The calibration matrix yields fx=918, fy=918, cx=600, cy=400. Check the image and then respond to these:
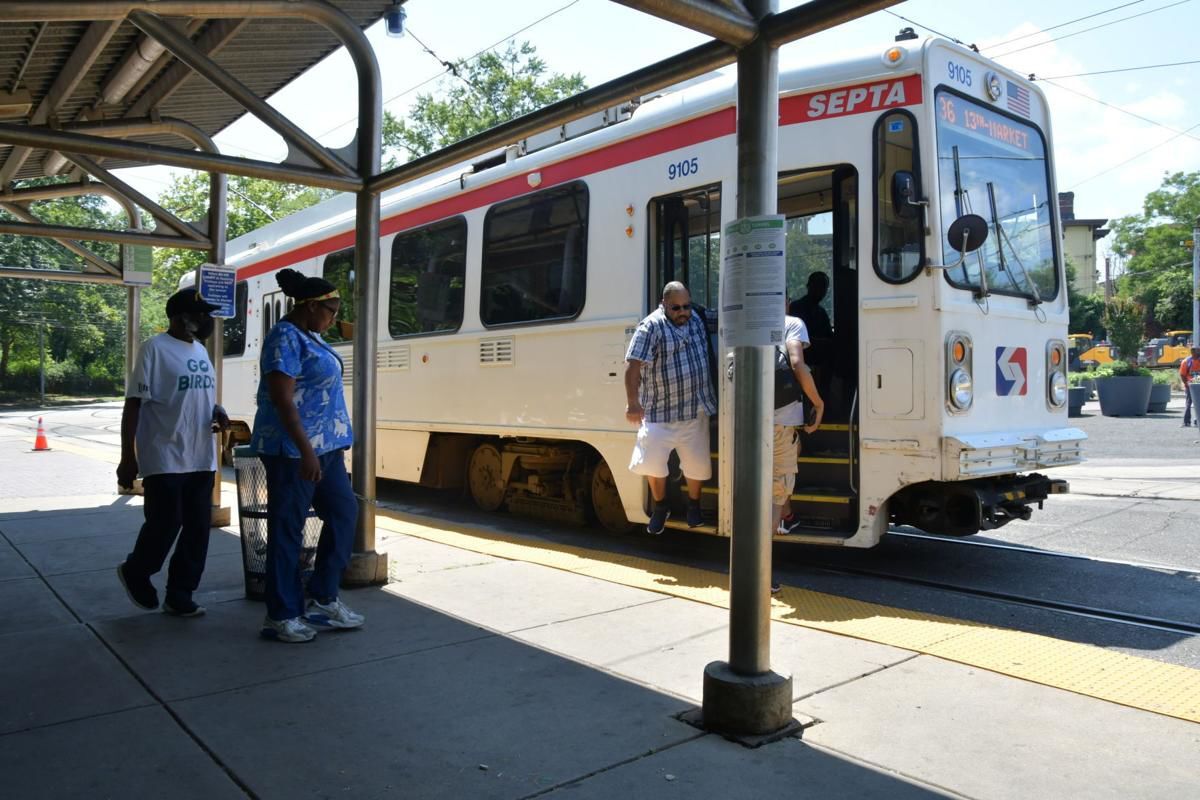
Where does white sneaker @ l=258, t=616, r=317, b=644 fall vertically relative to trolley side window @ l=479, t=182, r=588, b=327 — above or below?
below

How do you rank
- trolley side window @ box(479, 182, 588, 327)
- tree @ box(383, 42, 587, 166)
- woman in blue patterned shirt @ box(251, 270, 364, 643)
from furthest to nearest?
1. tree @ box(383, 42, 587, 166)
2. trolley side window @ box(479, 182, 588, 327)
3. woman in blue patterned shirt @ box(251, 270, 364, 643)

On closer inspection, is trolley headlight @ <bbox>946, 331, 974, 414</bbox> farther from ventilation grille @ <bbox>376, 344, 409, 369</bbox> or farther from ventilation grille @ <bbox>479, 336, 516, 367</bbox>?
ventilation grille @ <bbox>376, 344, 409, 369</bbox>

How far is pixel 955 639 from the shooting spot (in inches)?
174

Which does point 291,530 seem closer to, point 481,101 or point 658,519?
point 658,519

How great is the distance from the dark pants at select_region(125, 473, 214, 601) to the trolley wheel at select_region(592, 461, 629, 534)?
334 cm

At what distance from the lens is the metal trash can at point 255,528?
16.2 ft

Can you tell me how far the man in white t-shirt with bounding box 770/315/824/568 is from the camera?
17.9 ft

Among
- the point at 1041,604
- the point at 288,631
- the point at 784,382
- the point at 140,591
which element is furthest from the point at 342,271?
the point at 1041,604

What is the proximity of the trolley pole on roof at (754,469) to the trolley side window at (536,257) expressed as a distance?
12.7 feet

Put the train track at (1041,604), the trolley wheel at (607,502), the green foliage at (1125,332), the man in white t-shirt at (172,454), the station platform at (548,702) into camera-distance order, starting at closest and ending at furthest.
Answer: the station platform at (548,702), the man in white t-shirt at (172,454), the train track at (1041,604), the trolley wheel at (607,502), the green foliage at (1125,332)

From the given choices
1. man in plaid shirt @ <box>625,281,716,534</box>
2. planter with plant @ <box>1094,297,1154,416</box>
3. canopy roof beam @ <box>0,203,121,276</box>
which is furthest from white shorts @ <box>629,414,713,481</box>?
planter with plant @ <box>1094,297,1154,416</box>

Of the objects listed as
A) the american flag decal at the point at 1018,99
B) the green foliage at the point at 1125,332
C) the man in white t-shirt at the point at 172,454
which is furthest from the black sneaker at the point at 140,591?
the green foliage at the point at 1125,332

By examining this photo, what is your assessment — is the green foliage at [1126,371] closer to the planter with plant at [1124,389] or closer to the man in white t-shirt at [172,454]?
the planter with plant at [1124,389]

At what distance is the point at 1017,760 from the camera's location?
3.01m
